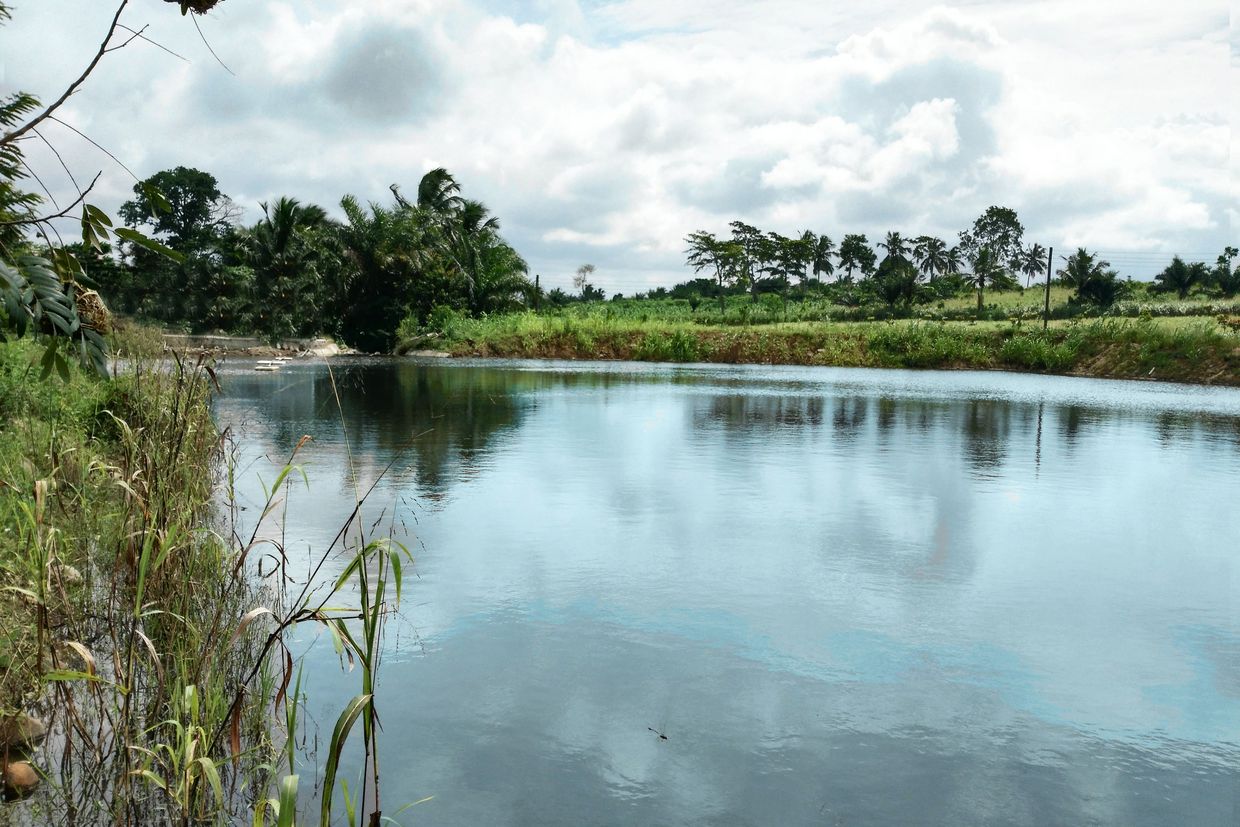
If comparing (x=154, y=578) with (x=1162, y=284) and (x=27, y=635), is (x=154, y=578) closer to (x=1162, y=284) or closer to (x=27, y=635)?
(x=27, y=635)

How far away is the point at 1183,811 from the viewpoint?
363 cm

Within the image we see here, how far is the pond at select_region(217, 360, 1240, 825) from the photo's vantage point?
3.75m

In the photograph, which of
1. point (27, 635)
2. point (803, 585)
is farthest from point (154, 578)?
point (803, 585)

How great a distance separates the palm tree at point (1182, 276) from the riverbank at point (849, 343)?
2334 centimetres

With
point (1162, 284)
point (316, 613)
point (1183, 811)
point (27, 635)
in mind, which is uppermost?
point (1162, 284)

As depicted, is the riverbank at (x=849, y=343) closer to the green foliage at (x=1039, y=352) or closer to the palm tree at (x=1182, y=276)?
the green foliage at (x=1039, y=352)

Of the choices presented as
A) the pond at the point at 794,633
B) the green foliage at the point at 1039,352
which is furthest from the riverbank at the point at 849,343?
the pond at the point at 794,633

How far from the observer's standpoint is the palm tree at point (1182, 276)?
6425 cm

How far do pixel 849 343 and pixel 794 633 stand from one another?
127 feet

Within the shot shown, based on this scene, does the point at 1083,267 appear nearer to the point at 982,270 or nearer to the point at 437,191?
the point at 982,270

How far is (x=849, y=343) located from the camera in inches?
1687

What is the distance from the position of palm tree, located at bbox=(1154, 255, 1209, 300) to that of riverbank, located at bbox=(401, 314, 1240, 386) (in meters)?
23.3

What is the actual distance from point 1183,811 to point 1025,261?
88.5 meters

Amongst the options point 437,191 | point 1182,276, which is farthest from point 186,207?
point 1182,276
